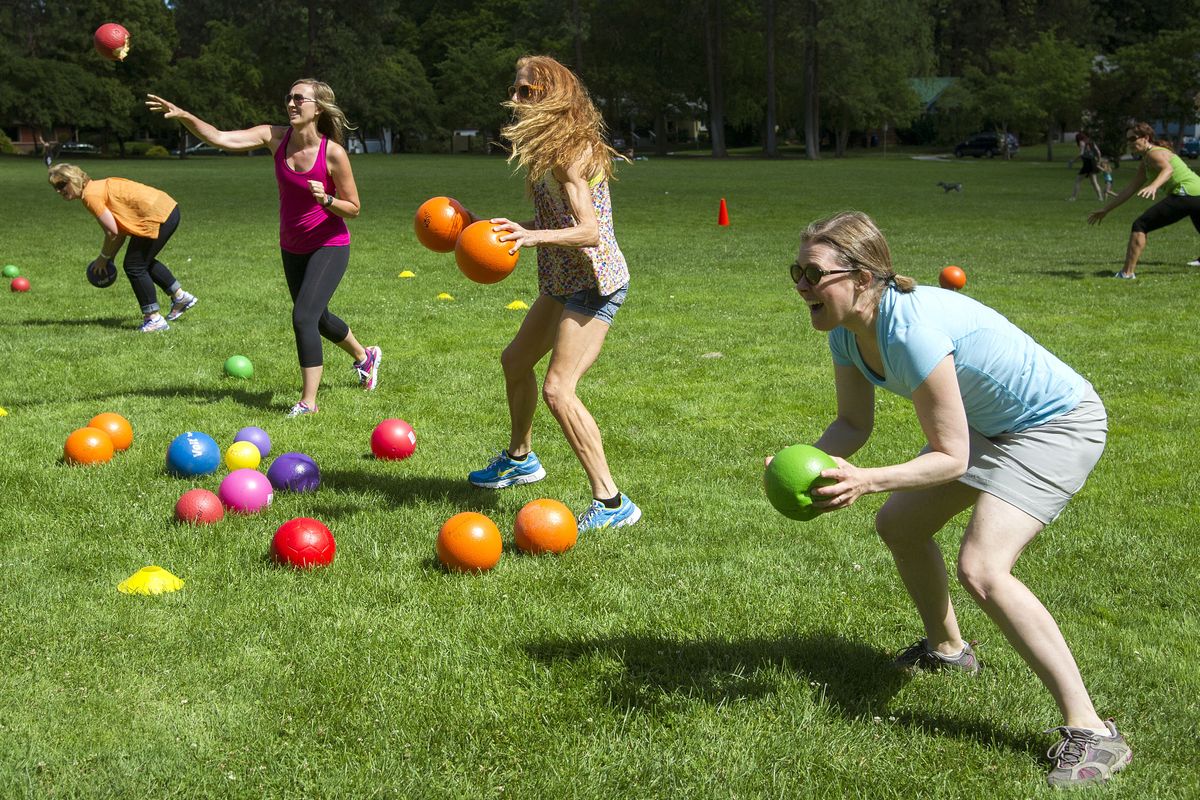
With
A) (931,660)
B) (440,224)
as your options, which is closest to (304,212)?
(440,224)

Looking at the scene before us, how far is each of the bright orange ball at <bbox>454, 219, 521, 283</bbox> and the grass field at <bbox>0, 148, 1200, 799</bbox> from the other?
135cm

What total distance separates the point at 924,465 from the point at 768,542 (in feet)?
7.76

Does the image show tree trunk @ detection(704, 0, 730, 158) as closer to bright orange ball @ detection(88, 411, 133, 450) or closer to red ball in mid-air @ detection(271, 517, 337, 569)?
bright orange ball @ detection(88, 411, 133, 450)

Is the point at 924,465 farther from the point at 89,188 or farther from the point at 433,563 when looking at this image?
the point at 89,188

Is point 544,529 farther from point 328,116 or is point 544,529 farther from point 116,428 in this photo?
point 328,116

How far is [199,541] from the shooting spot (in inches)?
218

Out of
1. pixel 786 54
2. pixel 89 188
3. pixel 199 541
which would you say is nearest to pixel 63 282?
pixel 89 188

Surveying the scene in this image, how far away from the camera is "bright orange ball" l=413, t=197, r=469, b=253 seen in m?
6.02

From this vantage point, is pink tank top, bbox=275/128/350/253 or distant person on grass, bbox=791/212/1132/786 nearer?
distant person on grass, bbox=791/212/1132/786

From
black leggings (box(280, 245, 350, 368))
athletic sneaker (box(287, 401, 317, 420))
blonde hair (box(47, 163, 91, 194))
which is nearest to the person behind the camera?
black leggings (box(280, 245, 350, 368))

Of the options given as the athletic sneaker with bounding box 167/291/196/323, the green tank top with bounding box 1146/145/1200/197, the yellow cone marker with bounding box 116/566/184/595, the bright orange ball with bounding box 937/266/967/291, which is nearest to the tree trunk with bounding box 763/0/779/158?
the green tank top with bounding box 1146/145/1200/197

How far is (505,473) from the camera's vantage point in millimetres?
6543

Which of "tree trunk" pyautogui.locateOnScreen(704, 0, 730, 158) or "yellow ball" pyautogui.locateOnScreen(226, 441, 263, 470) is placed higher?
"tree trunk" pyautogui.locateOnScreen(704, 0, 730, 158)

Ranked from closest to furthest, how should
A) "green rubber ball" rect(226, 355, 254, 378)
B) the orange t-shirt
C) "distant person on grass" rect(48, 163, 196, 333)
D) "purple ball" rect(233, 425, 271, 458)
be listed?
"purple ball" rect(233, 425, 271, 458)
"green rubber ball" rect(226, 355, 254, 378)
"distant person on grass" rect(48, 163, 196, 333)
the orange t-shirt
